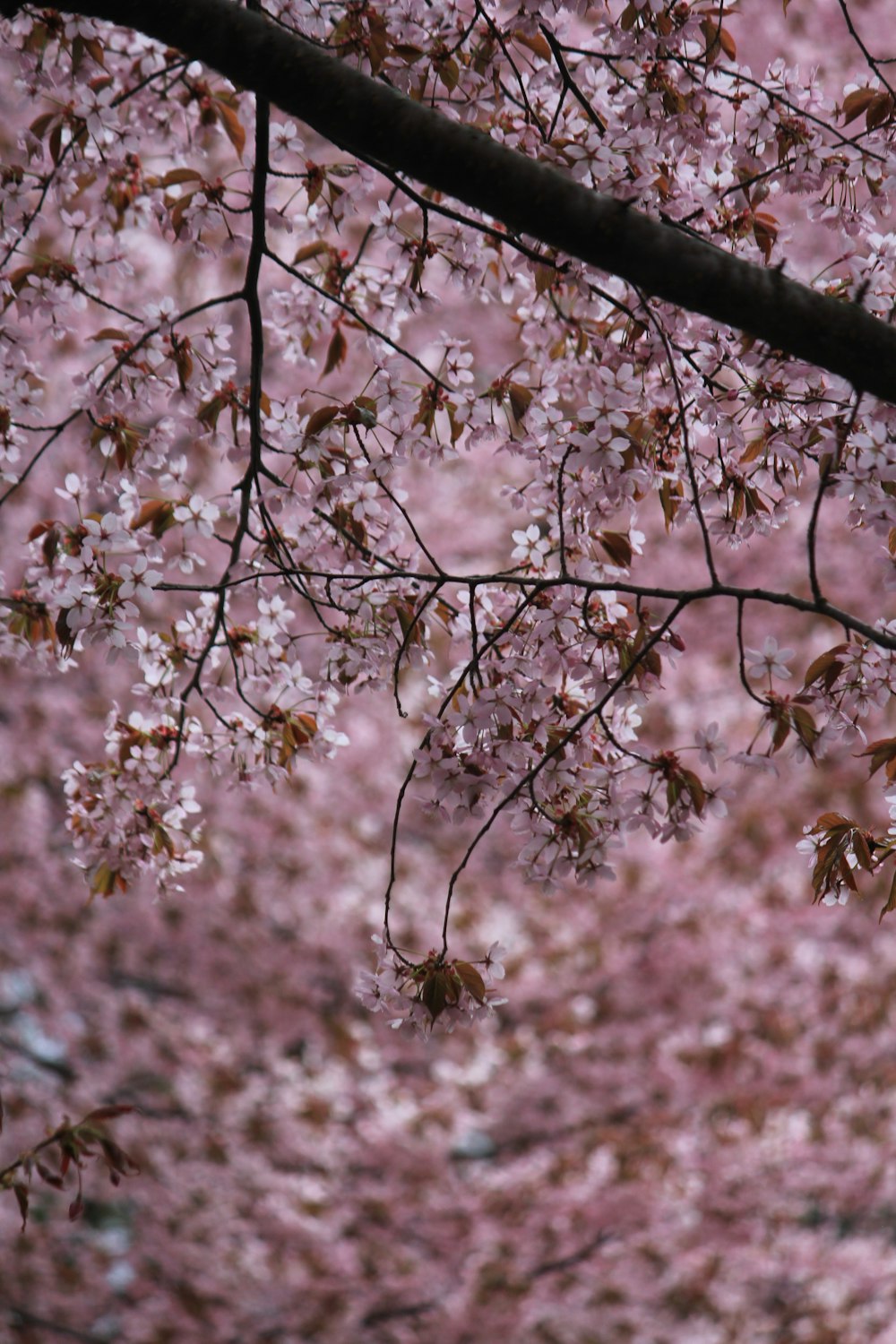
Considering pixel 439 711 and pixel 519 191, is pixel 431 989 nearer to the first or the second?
pixel 439 711

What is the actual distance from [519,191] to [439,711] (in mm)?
1043

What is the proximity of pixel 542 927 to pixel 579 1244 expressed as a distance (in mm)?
2089

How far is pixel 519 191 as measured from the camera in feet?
5.61

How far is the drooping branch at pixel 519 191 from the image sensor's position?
167cm

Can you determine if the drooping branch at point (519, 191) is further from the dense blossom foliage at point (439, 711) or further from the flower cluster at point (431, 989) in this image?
the flower cluster at point (431, 989)

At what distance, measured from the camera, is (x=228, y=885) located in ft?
26.0

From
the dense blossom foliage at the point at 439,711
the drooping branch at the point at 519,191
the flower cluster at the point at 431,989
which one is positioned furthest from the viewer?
the dense blossom foliage at the point at 439,711

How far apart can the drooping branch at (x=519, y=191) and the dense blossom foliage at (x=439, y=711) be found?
0.10 m

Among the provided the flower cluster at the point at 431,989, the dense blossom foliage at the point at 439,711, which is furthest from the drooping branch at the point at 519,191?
the flower cluster at the point at 431,989

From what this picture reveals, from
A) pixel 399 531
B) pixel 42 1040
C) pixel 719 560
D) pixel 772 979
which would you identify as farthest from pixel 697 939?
pixel 399 531

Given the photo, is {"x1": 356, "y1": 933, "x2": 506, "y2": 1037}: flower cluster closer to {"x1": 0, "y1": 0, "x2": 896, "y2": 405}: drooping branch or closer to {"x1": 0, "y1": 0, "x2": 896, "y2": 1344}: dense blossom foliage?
{"x1": 0, "y1": 0, "x2": 896, "y2": 1344}: dense blossom foliage

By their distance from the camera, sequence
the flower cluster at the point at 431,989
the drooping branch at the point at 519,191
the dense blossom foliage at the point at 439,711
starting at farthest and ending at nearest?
the dense blossom foliage at the point at 439,711, the flower cluster at the point at 431,989, the drooping branch at the point at 519,191

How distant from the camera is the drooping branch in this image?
1667 millimetres

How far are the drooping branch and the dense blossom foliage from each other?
0.33 ft
